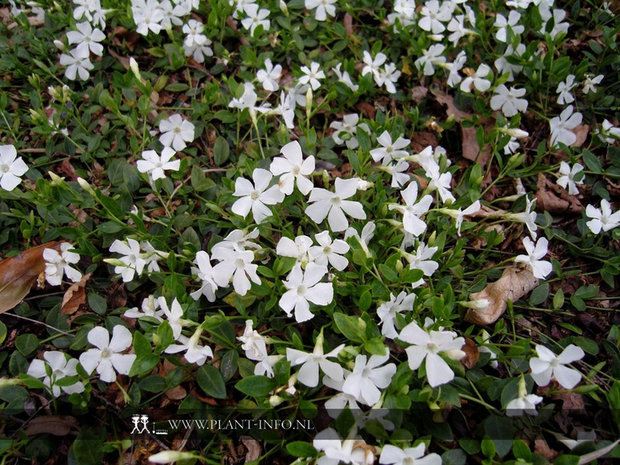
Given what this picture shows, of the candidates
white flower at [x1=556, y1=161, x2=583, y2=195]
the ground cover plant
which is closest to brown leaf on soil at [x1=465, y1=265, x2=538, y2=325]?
the ground cover plant

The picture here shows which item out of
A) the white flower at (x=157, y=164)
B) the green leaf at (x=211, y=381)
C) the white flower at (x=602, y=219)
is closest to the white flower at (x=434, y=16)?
the white flower at (x=602, y=219)

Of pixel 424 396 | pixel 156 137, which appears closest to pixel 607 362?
pixel 424 396

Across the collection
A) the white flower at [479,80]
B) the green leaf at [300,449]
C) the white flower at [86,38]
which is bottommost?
the green leaf at [300,449]

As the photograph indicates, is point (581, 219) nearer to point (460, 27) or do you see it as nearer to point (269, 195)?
point (460, 27)

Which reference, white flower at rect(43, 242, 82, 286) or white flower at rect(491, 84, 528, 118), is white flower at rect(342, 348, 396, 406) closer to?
white flower at rect(43, 242, 82, 286)

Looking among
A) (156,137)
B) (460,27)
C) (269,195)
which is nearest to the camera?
(269,195)

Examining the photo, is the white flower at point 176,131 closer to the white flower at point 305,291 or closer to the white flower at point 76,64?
the white flower at point 76,64
